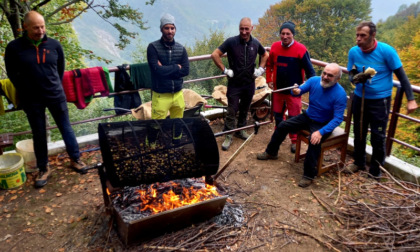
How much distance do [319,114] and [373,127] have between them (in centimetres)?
66

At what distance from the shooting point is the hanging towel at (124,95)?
187 inches

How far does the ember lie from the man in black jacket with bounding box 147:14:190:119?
147cm

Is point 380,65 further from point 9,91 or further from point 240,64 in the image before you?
point 9,91

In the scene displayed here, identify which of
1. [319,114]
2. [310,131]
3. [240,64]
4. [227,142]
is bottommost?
[227,142]

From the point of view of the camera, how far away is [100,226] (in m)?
3.20

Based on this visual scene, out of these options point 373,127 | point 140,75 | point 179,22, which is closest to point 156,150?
point 140,75

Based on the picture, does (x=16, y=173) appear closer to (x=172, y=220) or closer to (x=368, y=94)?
(x=172, y=220)

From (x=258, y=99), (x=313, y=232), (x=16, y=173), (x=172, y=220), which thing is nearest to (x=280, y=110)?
(x=258, y=99)

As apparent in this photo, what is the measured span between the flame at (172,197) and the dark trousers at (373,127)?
216cm

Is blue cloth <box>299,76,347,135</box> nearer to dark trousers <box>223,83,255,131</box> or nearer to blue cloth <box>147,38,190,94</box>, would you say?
dark trousers <box>223,83,255,131</box>

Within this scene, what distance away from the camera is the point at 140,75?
4.86 meters

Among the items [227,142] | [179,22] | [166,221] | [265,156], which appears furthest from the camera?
[179,22]

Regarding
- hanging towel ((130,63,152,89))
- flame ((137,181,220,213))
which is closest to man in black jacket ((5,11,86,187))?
hanging towel ((130,63,152,89))

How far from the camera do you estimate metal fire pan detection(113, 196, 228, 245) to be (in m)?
2.71
